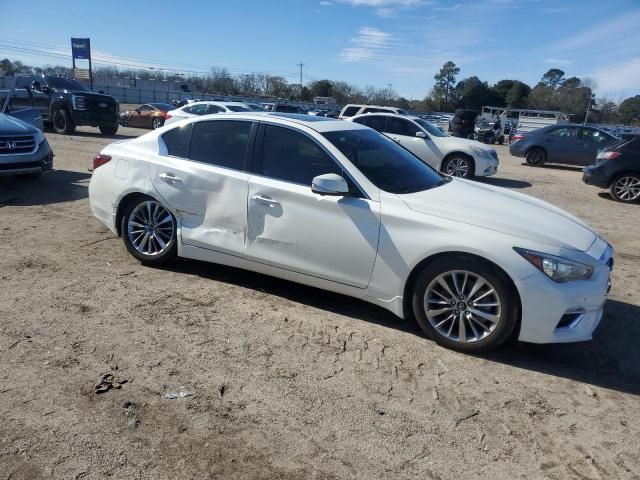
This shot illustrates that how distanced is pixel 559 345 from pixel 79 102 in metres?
18.8

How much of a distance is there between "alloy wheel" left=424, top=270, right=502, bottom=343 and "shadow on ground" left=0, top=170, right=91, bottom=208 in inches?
264

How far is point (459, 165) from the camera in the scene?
12.7m

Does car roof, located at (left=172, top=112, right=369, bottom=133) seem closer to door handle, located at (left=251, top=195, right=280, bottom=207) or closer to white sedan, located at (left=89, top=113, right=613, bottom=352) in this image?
white sedan, located at (left=89, top=113, right=613, bottom=352)

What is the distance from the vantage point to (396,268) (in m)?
3.85

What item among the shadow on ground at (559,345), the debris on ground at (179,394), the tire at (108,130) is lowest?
the tire at (108,130)

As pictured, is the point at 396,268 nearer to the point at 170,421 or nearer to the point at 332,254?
the point at 332,254

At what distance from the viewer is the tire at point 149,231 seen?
4.99m

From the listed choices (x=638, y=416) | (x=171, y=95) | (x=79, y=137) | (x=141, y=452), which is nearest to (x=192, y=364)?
(x=141, y=452)

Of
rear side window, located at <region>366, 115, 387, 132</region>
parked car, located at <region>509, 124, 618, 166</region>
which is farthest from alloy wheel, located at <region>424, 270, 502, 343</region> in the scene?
parked car, located at <region>509, 124, 618, 166</region>

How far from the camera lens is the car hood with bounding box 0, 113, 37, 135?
26.6 feet

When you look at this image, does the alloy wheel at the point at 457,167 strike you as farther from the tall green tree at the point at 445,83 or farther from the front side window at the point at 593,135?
the tall green tree at the point at 445,83

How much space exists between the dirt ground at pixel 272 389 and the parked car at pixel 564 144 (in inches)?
523

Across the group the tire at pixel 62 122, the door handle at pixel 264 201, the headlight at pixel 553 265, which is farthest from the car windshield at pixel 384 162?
the tire at pixel 62 122

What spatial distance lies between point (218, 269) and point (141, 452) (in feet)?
9.29
